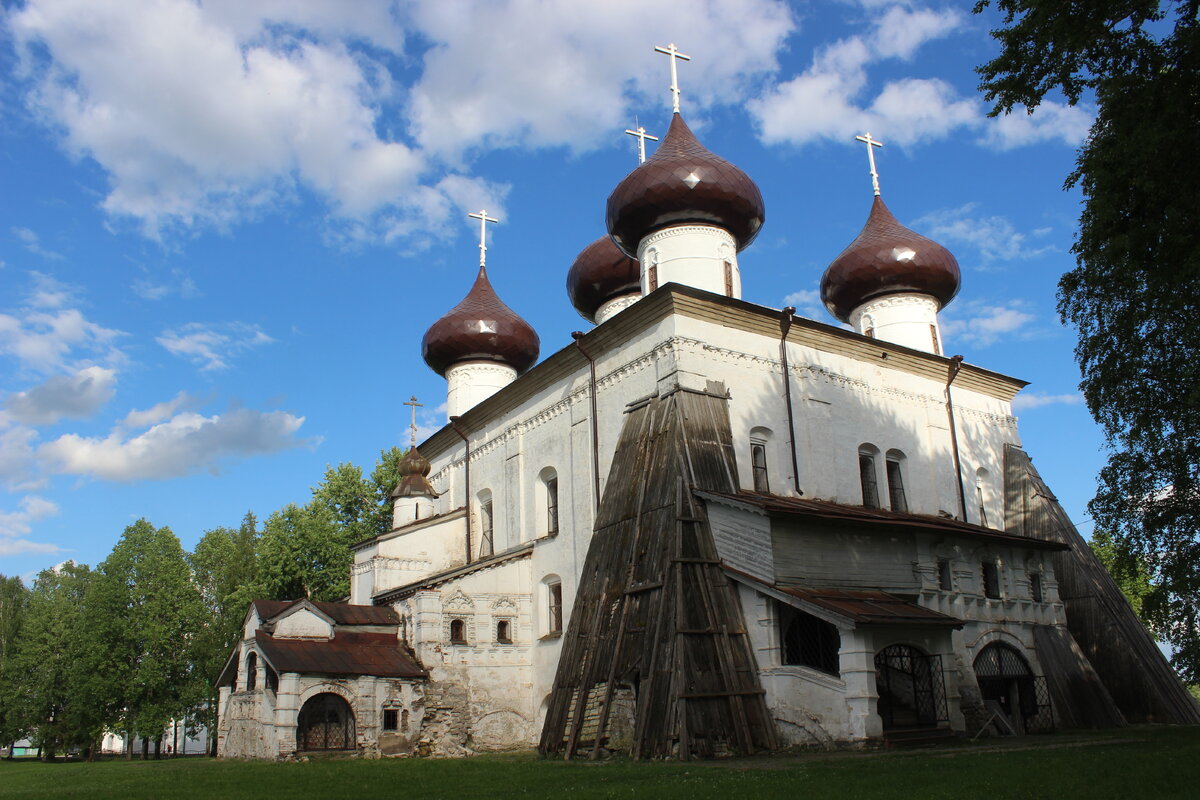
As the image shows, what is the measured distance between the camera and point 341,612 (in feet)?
66.8

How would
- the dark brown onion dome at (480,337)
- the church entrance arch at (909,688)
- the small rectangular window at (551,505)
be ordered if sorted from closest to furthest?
1. the church entrance arch at (909,688)
2. the small rectangular window at (551,505)
3. the dark brown onion dome at (480,337)

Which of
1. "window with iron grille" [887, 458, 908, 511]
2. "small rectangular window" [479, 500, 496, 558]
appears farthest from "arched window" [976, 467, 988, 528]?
"small rectangular window" [479, 500, 496, 558]

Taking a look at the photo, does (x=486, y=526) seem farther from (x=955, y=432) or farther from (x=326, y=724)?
(x=955, y=432)

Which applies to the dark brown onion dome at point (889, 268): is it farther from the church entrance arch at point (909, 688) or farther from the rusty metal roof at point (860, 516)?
the church entrance arch at point (909, 688)

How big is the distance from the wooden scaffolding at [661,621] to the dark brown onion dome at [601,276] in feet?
29.1

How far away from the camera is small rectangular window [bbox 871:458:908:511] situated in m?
19.4

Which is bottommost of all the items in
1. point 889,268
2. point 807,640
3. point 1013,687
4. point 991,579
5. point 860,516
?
point 1013,687

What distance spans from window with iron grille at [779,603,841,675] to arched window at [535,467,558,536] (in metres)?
6.86

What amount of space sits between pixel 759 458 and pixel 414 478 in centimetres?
1183

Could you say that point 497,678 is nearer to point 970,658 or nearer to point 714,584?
point 714,584

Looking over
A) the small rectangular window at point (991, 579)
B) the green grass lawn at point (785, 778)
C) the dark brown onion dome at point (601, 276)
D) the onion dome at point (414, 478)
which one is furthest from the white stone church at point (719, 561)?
the dark brown onion dome at point (601, 276)

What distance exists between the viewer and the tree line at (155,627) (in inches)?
1175

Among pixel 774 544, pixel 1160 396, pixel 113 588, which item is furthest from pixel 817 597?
pixel 113 588

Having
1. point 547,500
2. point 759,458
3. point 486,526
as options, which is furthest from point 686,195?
point 486,526
